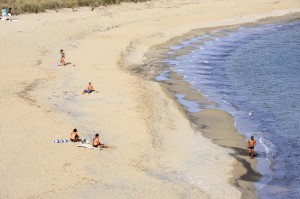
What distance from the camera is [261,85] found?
35031 millimetres

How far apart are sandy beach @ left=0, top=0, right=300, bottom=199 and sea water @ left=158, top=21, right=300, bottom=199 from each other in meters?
0.94

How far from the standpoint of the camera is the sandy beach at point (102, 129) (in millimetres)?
19109

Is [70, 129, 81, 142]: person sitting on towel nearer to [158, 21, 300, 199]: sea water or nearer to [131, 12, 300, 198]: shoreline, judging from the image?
[131, 12, 300, 198]: shoreline

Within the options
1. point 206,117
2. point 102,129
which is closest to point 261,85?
point 206,117

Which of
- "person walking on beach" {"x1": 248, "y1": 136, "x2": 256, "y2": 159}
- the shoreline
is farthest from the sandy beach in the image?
"person walking on beach" {"x1": 248, "y1": 136, "x2": 256, "y2": 159}

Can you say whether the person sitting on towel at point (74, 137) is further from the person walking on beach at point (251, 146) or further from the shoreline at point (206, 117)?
the person walking on beach at point (251, 146)

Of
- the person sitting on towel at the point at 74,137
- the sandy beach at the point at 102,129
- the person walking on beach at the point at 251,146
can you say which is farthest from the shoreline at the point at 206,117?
the person sitting on towel at the point at 74,137

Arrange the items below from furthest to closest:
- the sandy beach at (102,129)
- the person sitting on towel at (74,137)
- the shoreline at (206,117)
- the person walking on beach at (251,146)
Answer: the person walking on beach at (251,146) → the person sitting on towel at (74,137) → the shoreline at (206,117) → the sandy beach at (102,129)

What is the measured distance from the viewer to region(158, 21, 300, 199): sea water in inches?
880

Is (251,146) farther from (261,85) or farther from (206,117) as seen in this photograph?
(261,85)

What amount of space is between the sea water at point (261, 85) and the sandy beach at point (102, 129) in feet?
3.07

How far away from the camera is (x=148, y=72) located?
3728 cm

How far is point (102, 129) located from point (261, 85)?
44.2ft

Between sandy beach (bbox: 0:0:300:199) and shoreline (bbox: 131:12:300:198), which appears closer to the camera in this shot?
sandy beach (bbox: 0:0:300:199)
